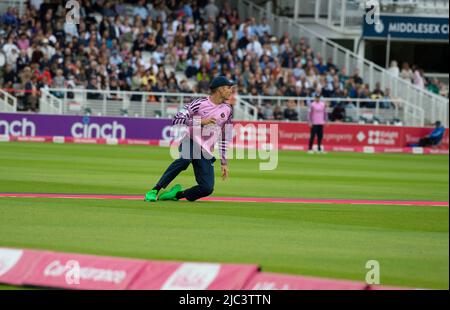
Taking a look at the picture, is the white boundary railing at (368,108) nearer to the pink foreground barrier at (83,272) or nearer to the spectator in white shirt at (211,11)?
the spectator in white shirt at (211,11)

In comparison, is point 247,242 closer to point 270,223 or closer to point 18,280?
point 270,223

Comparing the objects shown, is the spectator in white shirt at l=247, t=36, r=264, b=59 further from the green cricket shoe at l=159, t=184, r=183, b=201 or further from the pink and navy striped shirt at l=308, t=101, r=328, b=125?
the green cricket shoe at l=159, t=184, r=183, b=201

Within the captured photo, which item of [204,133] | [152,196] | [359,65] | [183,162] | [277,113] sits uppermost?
[359,65]

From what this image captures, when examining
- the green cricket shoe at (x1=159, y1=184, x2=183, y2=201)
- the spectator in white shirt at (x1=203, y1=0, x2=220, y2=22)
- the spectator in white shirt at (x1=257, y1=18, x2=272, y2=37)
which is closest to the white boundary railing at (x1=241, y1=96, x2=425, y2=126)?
the spectator in white shirt at (x1=257, y1=18, x2=272, y2=37)

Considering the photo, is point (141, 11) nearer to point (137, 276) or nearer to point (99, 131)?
point (99, 131)

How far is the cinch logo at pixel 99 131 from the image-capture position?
37.9 meters

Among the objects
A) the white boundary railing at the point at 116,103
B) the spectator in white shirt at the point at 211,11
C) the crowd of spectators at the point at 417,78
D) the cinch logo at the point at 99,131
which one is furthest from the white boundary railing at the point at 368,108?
the spectator in white shirt at the point at 211,11

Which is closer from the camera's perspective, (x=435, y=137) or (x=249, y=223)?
(x=249, y=223)

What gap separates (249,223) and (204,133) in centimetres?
261

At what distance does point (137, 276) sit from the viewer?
28.0 ft

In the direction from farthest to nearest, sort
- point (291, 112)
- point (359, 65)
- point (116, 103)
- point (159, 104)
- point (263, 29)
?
point (359, 65), point (263, 29), point (291, 112), point (159, 104), point (116, 103)

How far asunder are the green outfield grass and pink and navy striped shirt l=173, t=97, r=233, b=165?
3.17 ft

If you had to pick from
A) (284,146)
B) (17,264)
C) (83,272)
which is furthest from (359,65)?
(83,272)

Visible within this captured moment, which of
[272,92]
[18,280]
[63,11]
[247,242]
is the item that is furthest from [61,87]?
[18,280]
